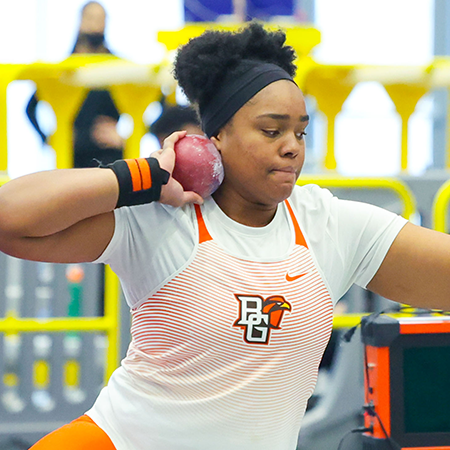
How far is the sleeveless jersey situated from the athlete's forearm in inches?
10.1

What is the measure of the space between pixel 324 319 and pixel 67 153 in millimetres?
2065

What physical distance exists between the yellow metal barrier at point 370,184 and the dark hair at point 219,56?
140 cm

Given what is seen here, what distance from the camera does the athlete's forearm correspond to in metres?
1.44

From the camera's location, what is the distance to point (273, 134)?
63.3 inches

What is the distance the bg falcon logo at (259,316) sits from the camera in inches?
61.1

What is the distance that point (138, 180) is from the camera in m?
1.50

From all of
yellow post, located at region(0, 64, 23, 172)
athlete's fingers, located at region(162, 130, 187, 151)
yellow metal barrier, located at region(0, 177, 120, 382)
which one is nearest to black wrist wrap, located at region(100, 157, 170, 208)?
athlete's fingers, located at region(162, 130, 187, 151)

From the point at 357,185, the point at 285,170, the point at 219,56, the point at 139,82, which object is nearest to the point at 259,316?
the point at 285,170

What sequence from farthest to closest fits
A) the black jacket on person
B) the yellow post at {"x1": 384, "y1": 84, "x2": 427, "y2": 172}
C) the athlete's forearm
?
the yellow post at {"x1": 384, "y1": 84, "x2": 427, "y2": 172} → the black jacket on person → the athlete's forearm

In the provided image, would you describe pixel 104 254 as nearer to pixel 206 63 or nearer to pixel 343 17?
pixel 206 63

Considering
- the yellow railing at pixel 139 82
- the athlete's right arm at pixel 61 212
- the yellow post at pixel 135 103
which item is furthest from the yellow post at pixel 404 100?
the athlete's right arm at pixel 61 212

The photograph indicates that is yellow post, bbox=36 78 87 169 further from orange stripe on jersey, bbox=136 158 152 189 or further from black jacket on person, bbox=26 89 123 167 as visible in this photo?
orange stripe on jersey, bbox=136 158 152 189

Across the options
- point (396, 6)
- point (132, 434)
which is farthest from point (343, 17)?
point (132, 434)

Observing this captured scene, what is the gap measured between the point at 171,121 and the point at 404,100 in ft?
4.05
